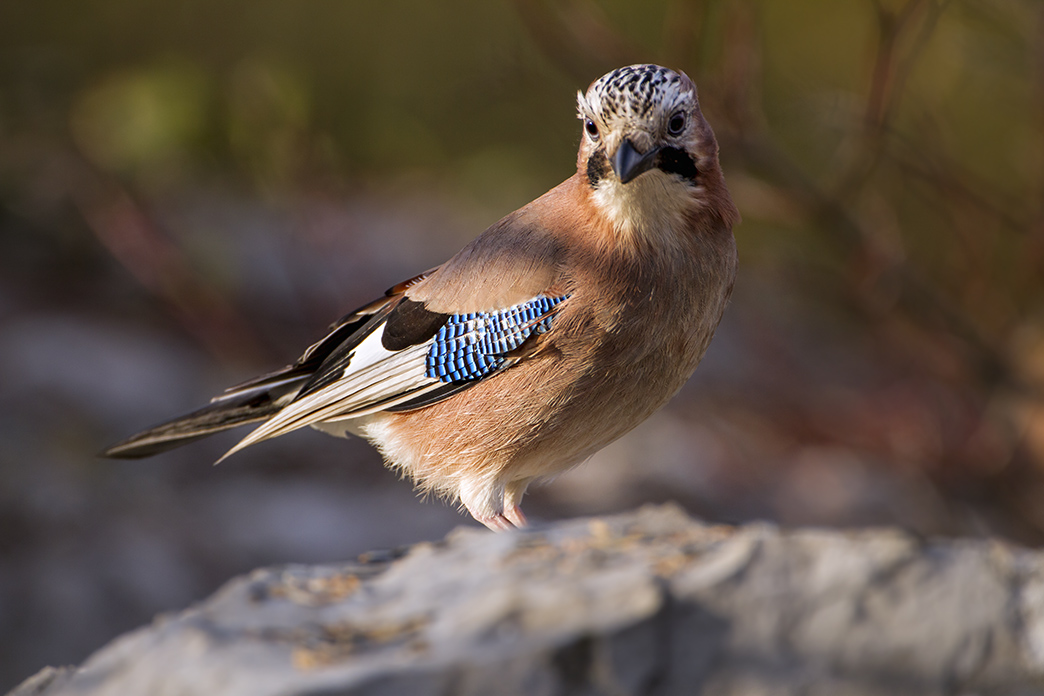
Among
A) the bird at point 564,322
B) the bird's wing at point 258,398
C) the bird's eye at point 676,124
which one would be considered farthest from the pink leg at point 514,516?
the bird's eye at point 676,124

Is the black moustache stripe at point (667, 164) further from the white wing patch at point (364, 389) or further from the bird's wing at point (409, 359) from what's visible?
the white wing patch at point (364, 389)

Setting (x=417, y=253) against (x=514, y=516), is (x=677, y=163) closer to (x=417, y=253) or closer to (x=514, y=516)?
(x=514, y=516)

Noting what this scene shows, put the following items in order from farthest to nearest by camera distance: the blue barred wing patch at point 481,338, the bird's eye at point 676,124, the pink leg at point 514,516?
1. the pink leg at point 514,516
2. the blue barred wing patch at point 481,338
3. the bird's eye at point 676,124

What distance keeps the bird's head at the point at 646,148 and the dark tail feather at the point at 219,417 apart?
121 cm

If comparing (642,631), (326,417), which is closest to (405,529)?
(326,417)

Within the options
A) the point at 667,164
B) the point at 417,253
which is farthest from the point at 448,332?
the point at 417,253

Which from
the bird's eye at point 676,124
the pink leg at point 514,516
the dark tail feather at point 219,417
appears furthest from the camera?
the dark tail feather at point 219,417

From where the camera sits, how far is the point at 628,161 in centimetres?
238

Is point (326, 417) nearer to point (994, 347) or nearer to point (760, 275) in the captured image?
point (994, 347)

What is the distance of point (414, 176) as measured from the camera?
9.00 meters

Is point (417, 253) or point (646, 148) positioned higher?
point (646, 148)

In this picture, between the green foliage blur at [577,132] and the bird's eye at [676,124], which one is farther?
the green foliage blur at [577,132]

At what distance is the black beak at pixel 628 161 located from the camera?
2375 mm

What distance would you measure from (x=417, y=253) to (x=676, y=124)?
219 inches
